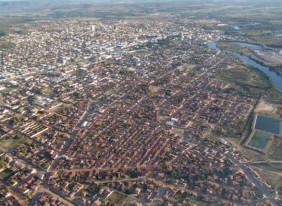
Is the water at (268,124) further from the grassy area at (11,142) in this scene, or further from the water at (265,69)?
the grassy area at (11,142)

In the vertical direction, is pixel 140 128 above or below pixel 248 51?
above

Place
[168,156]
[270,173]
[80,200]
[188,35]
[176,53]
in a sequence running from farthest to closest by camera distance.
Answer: [188,35], [176,53], [168,156], [270,173], [80,200]

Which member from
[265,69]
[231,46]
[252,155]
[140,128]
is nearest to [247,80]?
Result: [265,69]

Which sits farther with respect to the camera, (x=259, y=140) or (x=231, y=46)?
(x=231, y=46)

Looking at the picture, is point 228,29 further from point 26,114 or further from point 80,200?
point 80,200

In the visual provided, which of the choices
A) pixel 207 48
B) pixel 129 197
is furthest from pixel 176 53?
pixel 129 197

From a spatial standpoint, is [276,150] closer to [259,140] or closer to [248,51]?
[259,140]
